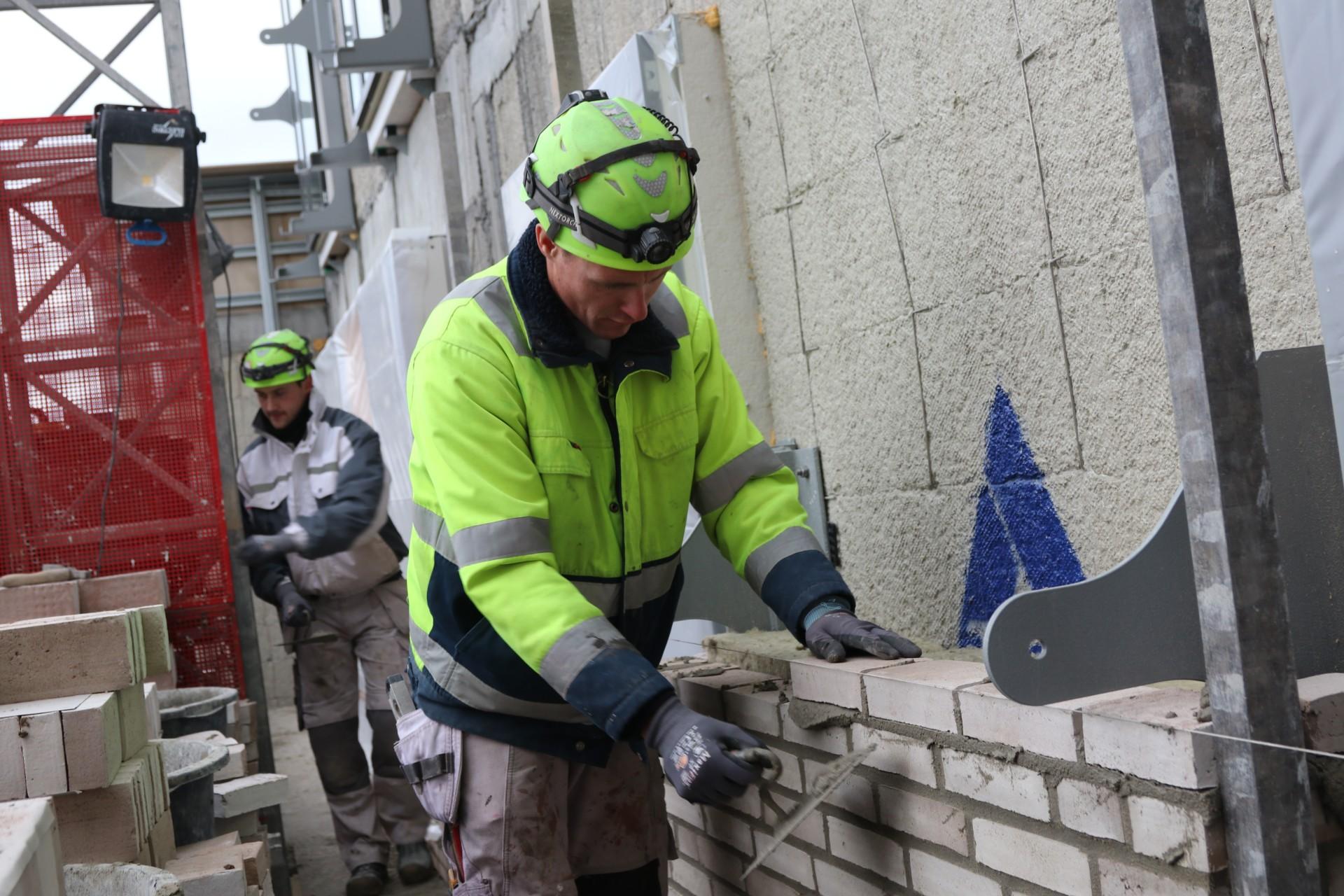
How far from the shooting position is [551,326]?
2301 millimetres

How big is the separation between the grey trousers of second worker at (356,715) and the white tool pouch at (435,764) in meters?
3.05

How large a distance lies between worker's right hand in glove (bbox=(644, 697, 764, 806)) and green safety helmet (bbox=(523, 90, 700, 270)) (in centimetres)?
76

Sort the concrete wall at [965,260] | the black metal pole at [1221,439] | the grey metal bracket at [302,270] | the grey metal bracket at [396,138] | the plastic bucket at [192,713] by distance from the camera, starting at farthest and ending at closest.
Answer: the grey metal bracket at [302,270]
the grey metal bracket at [396,138]
the plastic bucket at [192,713]
the concrete wall at [965,260]
the black metal pole at [1221,439]

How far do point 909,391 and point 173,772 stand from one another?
2260mm

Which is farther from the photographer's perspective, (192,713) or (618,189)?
(192,713)

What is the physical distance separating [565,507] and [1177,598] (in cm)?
103

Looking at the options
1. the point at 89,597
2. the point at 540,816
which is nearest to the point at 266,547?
the point at 89,597

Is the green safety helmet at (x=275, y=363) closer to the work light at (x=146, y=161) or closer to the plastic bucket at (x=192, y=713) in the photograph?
the work light at (x=146, y=161)

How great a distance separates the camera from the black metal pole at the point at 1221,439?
1.53m

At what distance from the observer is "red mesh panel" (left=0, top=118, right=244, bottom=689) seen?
20.1ft

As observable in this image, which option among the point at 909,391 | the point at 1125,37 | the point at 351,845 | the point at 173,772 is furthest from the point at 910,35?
the point at 351,845

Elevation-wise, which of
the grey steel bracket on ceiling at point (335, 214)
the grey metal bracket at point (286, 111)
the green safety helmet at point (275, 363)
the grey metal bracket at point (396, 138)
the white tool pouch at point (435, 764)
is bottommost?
the white tool pouch at point (435, 764)

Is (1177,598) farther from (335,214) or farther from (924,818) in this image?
(335,214)

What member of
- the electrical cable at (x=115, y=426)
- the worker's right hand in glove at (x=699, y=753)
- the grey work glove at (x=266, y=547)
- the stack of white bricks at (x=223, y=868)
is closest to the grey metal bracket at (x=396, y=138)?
the electrical cable at (x=115, y=426)
